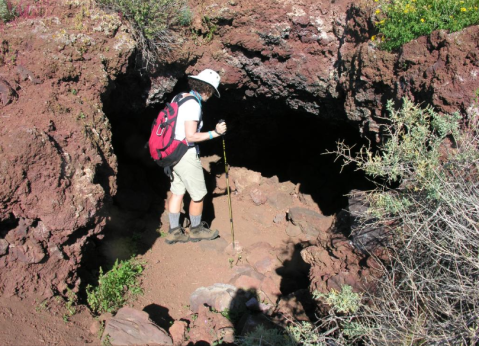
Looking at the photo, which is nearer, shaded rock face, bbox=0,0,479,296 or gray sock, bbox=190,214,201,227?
shaded rock face, bbox=0,0,479,296

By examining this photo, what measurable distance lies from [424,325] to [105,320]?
8.44 ft

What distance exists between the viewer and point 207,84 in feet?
14.3

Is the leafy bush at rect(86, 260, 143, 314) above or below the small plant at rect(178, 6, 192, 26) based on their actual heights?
below

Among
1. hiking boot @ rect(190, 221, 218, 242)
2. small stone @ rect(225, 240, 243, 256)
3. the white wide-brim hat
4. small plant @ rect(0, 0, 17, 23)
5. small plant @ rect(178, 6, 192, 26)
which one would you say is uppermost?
small plant @ rect(0, 0, 17, 23)

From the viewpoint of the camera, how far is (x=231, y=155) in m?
7.45

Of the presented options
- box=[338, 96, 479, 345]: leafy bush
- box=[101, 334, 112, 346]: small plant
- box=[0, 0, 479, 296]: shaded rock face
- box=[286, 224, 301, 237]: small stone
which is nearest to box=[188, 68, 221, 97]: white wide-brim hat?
box=[0, 0, 479, 296]: shaded rock face

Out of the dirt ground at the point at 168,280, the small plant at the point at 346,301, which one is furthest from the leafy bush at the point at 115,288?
the small plant at the point at 346,301

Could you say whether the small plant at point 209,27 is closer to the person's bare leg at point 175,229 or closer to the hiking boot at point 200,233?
the person's bare leg at point 175,229

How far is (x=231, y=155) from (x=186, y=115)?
3326 millimetres

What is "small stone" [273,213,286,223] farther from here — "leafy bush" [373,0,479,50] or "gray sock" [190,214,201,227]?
"leafy bush" [373,0,479,50]

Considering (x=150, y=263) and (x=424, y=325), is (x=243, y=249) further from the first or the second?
(x=424, y=325)

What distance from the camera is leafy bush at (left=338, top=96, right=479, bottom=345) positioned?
244 centimetres

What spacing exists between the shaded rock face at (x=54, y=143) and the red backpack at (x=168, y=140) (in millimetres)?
543

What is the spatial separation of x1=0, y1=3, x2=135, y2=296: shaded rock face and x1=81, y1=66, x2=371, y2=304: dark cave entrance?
44cm
